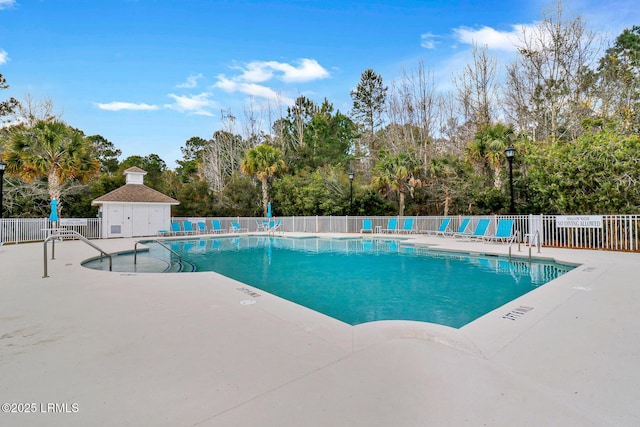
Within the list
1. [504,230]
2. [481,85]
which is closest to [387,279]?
[504,230]

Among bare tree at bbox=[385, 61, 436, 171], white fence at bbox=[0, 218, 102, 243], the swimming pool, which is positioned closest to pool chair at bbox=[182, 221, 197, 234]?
white fence at bbox=[0, 218, 102, 243]

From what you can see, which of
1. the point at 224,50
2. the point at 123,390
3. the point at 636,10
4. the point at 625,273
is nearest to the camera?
the point at 123,390

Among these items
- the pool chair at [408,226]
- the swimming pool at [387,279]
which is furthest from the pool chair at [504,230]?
the pool chair at [408,226]

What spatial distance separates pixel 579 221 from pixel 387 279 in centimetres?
821

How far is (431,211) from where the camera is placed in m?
20.8

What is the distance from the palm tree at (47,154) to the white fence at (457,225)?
76.9 inches

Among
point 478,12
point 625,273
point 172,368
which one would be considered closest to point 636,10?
point 478,12

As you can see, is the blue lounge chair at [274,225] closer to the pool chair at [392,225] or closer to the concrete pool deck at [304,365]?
the pool chair at [392,225]

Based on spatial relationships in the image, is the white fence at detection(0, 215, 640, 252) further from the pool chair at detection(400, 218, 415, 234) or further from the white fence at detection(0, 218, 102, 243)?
the pool chair at detection(400, 218, 415, 234)

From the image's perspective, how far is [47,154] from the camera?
1489 centimetres

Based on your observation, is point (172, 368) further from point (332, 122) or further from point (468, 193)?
point (332, 122)

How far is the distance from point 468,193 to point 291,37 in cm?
1371

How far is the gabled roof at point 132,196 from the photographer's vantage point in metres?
16.8

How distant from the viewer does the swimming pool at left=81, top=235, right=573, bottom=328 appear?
494 cm
